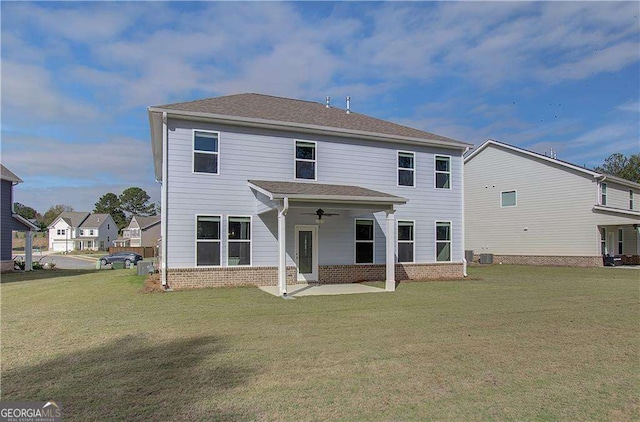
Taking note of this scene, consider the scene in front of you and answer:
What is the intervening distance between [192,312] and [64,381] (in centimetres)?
420

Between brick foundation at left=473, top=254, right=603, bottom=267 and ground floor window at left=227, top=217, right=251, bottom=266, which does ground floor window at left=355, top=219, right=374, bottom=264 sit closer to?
ground floor window at left=227, top=217, right=251, bottom=266

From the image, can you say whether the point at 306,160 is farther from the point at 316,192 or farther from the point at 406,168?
the point at 406,168

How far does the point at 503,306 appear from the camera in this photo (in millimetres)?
9664

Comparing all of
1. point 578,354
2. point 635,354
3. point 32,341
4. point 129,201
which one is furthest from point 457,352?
point 129,201

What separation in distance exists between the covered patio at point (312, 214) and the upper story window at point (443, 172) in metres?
3.34

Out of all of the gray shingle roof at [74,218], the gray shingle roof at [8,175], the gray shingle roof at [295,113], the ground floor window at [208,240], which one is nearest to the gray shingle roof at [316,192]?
the ground floor window at [208,240]

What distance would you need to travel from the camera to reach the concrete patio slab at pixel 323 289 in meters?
11.9

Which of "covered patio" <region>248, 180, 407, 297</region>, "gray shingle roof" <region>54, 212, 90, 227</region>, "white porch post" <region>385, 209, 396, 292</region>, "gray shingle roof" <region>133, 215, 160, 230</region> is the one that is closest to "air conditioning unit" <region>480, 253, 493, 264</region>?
"covered patio" <region>248, 180, 407, 297</region>

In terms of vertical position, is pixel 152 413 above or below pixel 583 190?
below

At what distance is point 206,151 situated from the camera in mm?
13062

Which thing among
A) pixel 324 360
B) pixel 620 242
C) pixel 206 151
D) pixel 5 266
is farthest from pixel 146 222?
pixel 324 360

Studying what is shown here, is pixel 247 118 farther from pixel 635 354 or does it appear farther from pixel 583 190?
pixel 583 190

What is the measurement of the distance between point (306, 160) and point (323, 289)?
15.0ft

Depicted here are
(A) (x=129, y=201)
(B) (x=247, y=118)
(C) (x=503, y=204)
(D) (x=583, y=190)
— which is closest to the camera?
(B) (x=247, y=118)
